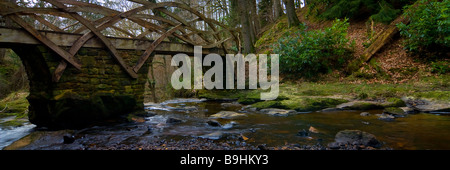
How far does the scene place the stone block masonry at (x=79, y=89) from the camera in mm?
5672

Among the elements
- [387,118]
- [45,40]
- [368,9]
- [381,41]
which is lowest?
[387,118]

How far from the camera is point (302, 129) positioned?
16.6 feet

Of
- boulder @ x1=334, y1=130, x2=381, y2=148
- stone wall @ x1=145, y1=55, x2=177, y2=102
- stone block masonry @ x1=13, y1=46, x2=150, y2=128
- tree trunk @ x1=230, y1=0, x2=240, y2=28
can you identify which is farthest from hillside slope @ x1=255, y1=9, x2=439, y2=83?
stone wall @ x1=145, y1=55, x2=177, y2=102

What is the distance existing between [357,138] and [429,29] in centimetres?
818

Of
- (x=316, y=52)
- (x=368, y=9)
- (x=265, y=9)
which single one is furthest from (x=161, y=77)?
(x=368, y=9)

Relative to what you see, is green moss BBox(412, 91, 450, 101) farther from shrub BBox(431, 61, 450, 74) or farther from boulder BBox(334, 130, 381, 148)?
boulder BBox(334, 130, 381, 148)

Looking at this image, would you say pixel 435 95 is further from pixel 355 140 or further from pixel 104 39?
pixel 104 39

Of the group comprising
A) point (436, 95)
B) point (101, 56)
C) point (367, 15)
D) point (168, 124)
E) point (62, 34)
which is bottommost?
point (168, 124)

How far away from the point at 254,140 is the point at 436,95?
5.89 m

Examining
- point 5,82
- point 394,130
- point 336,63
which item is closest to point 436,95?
point 394,130

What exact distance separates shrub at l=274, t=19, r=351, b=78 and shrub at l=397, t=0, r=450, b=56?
2.46m

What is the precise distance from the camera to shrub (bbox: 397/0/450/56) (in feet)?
27.5

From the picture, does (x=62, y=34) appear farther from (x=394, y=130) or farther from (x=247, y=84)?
(x=247, y=84)

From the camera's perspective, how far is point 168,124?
6.31 meters
